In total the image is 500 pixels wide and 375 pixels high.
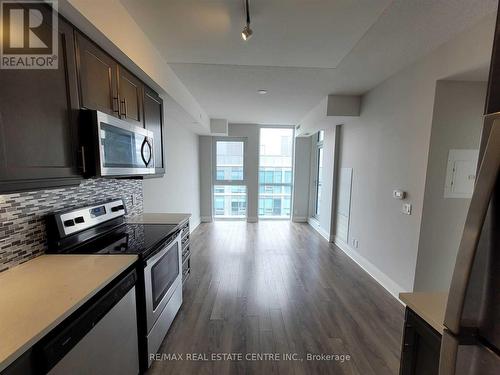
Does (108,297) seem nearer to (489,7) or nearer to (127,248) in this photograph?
(127,248)

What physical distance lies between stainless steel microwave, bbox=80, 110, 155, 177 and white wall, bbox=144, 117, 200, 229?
1.14 meters

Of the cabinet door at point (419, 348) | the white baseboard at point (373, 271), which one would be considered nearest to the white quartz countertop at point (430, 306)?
the cabinet door at point (419, 348)

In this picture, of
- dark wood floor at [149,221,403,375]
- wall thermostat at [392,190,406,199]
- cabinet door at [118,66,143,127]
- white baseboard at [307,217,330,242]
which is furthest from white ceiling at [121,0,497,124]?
white baseboard at [307,217,330,242]

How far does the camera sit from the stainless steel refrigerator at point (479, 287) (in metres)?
0.62

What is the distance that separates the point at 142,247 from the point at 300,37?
218 centimetres

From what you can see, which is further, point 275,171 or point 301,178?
point 275,171

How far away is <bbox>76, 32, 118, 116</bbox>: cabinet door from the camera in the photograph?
4.47 ft

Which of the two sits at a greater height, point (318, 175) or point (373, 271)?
point (318, 175)

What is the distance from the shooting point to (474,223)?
633 mm

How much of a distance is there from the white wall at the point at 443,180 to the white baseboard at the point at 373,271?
0.33 metres

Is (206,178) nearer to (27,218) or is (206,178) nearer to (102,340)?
(27,218)

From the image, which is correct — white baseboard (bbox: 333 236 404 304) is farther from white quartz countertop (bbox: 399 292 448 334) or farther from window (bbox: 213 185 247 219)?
window (bbox: 213 185 247 219)

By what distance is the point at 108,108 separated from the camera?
1630mm

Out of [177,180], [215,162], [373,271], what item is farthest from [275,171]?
[373,271]
